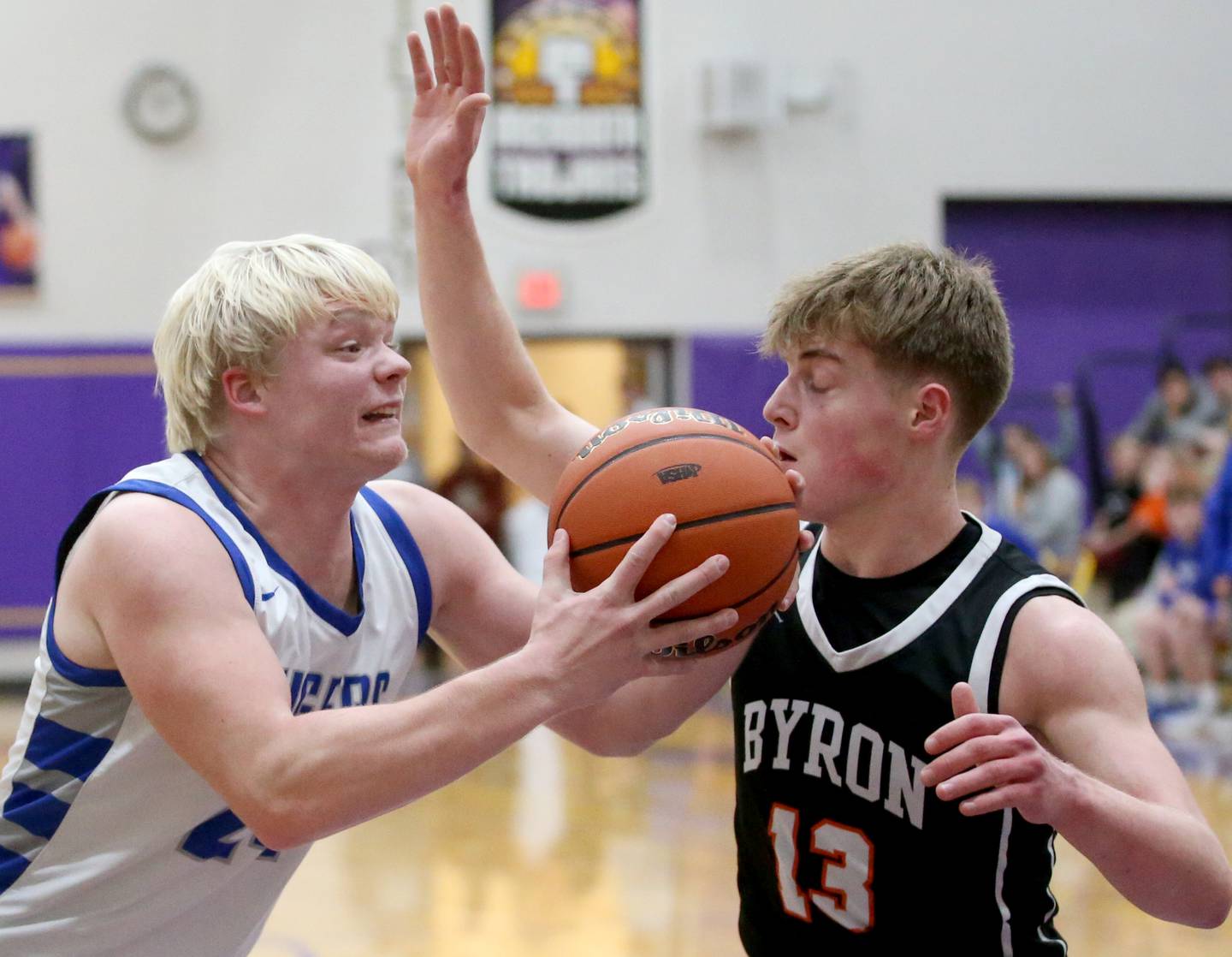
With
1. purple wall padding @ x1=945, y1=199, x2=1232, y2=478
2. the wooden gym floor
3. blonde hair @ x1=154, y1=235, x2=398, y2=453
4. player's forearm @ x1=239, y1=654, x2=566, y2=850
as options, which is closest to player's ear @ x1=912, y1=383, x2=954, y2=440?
player's forearm @ x1=239, y1=654, x2=566, y2=850

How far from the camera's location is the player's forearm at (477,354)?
2.53 metres

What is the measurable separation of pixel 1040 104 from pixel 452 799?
7.19 meters

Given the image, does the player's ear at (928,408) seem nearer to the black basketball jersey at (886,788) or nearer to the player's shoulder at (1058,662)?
the black basketball jersey at (886,788)

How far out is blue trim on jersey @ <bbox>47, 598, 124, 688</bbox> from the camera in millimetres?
2111

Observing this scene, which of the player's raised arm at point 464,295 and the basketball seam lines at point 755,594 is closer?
the basketball seam lines at point 755,594

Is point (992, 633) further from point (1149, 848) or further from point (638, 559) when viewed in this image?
point (638, 559)

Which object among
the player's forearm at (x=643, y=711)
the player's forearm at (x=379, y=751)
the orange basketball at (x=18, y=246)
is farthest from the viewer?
the orange basketball at (x=18, y=246)

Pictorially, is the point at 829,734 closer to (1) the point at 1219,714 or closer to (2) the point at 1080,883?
(2) the point at 1080,883

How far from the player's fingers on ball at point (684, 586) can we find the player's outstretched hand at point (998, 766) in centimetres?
38

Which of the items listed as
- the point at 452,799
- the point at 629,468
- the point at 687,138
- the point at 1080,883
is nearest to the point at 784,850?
the point at 629,468

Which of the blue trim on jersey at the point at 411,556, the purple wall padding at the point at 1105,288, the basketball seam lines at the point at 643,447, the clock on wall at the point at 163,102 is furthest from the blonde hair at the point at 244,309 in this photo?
the purple wall padding at the point at 1105,288

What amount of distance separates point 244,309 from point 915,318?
3.58 ft

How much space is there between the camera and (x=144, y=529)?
201 cm

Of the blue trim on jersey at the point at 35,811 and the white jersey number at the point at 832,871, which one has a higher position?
the blue trim on jersey at the point at 35,811
